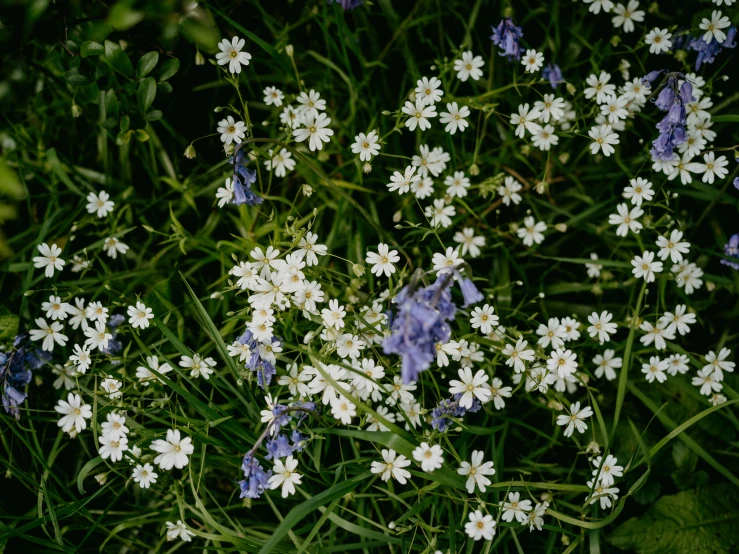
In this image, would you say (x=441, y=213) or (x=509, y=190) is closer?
(x=441, y=213)

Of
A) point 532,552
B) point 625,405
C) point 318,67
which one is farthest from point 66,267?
point 625,405

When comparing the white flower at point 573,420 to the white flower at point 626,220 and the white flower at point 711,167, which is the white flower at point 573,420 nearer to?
the white flower at point 626,220

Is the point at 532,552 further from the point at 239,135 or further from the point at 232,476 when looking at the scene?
the point at 239,135

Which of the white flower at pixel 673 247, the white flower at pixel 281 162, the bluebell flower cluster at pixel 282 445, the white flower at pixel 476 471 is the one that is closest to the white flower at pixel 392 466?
the white flower at pixel 476 471

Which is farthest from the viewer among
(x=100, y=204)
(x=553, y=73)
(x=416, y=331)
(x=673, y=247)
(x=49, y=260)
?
(x=100, y=204)

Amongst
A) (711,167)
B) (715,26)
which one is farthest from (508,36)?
(711,167)

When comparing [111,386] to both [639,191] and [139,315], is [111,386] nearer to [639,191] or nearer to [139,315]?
[139,315]
